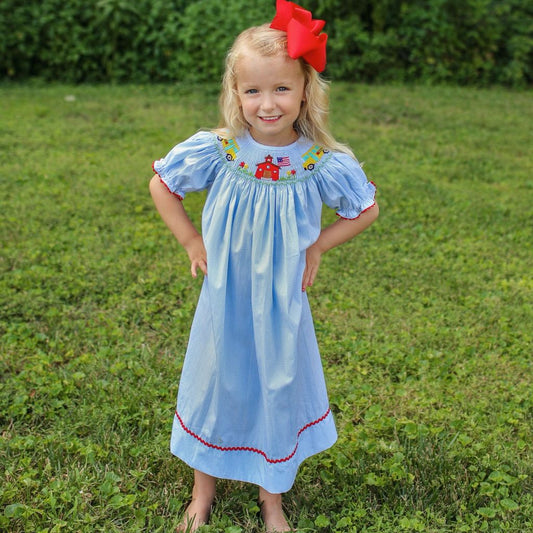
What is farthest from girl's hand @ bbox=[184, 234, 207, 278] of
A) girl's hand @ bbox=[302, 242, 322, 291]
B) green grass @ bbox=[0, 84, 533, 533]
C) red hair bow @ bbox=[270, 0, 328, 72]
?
green grass @ bbox=[0, 84, 533, 533]

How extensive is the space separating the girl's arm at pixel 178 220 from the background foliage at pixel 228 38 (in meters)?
6.10

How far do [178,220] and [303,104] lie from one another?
52 centimetres

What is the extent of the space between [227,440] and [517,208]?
11.5ft

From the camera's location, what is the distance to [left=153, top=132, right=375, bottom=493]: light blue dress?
1964mm

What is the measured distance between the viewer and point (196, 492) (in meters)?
2.38

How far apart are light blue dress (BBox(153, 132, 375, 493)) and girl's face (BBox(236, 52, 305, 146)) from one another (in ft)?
0.30

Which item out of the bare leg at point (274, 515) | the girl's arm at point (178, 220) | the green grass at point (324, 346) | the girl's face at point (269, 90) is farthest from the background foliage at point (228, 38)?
the bare leg at point (274, 515)

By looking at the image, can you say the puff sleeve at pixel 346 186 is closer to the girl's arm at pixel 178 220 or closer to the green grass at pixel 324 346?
the girl's arm at pixel 178 220

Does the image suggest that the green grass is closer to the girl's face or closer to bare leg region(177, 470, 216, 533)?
bare leg region(177, 470, 216, 533)

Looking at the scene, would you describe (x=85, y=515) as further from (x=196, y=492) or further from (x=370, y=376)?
(x=370, y=376)

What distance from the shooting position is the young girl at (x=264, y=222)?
1870 mm

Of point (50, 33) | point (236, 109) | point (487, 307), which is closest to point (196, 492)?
point (236, 109)

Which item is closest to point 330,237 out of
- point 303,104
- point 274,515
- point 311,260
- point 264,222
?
point 311,260

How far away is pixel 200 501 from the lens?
7.72 ft
